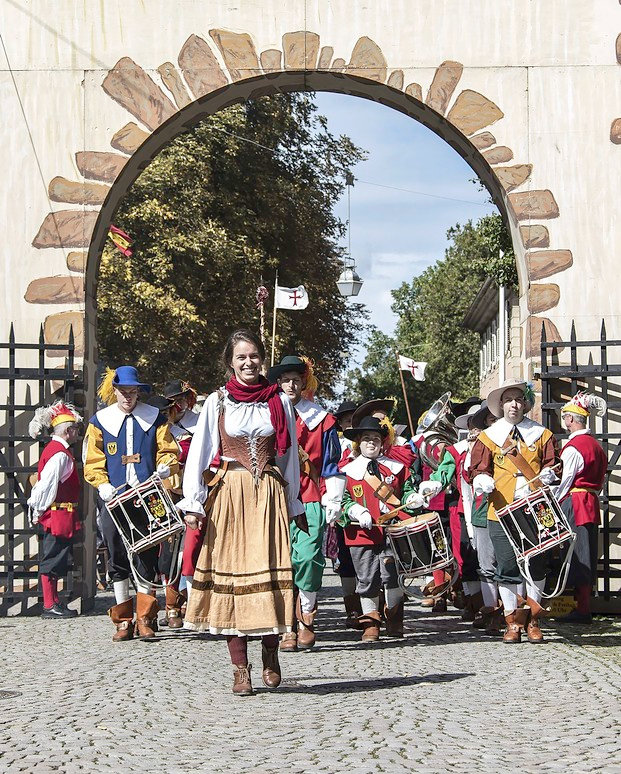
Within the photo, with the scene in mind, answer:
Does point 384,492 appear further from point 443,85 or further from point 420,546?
point 443,85

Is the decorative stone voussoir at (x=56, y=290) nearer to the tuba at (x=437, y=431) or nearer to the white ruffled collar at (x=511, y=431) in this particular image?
the tuba at (x=437, y=431)

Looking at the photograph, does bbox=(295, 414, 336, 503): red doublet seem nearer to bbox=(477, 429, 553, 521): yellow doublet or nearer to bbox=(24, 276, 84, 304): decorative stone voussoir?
bbox=(477, 429, 553, 521): yellow doublet

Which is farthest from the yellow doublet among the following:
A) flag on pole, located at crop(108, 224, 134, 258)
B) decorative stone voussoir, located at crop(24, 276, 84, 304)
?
flag on pole, located at crop(108, 224, 134, 258)

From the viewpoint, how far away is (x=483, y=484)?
10.2m

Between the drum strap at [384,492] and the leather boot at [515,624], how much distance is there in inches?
46.2

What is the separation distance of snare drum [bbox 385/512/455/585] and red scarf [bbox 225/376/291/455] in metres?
2.76

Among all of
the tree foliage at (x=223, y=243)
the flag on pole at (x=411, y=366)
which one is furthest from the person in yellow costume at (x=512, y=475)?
the flag on pole at (x=411, y=366)

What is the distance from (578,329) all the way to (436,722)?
6.65 m

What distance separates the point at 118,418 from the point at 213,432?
108 inches

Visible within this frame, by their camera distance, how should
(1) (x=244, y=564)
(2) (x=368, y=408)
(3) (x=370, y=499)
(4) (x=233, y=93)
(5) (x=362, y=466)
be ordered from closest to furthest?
(1) (x=244, y=564) → (3) (x=370, y=499) → (5) (x=362, y=466) → (2) (x=368, y=408) → (4) (x=233, y=93)

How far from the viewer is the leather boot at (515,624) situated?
10.2 meters

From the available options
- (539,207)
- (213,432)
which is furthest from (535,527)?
(539,207)

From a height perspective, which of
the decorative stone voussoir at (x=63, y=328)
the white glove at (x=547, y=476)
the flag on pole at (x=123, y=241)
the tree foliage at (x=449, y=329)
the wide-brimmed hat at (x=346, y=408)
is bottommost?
the white glove at (x=547, y=476)

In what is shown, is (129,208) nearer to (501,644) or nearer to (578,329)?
(578,329)
